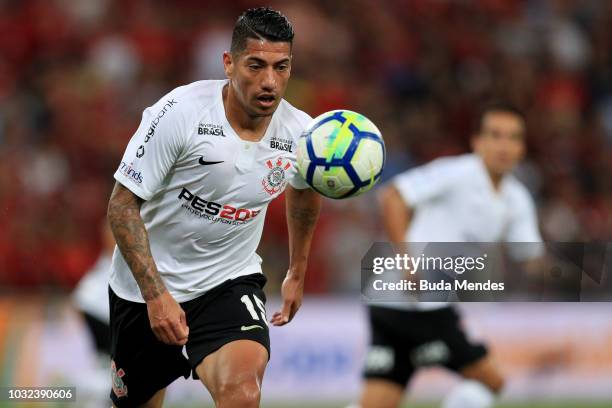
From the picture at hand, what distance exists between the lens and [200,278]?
5.21 m

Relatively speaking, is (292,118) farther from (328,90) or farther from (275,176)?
(328,90)

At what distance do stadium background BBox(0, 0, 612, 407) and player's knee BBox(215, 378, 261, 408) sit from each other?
5.02 m

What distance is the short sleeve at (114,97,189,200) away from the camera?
4.76 meters

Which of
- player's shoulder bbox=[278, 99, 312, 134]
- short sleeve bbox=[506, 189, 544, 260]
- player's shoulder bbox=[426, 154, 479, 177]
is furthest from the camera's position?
short sleeve bbox=[506, 189, 544, 260]

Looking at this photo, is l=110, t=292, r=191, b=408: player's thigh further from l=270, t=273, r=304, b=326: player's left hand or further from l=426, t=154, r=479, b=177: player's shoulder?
l=426, t=154, r=479, b=177: player's shoulder

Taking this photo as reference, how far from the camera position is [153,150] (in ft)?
15.7

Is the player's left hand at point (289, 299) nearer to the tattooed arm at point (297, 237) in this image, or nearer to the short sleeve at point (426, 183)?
the tattooed arm at point (297, 237)

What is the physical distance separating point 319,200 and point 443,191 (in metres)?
2.04

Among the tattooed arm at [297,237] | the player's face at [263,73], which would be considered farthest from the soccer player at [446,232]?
the player's face at [263,73]

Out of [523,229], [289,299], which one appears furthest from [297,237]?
[523,229]

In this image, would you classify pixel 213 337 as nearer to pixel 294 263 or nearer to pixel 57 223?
pixel 294 263

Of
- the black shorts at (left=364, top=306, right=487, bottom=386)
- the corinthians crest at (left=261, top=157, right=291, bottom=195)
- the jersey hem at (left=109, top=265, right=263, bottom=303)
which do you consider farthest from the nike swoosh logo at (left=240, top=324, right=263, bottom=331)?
the black shorts at (left=364, top=306, right=487, bottom=386)

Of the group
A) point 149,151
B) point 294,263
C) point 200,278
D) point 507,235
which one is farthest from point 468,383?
point 149,151

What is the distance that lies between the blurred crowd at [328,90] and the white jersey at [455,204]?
3344 mm
